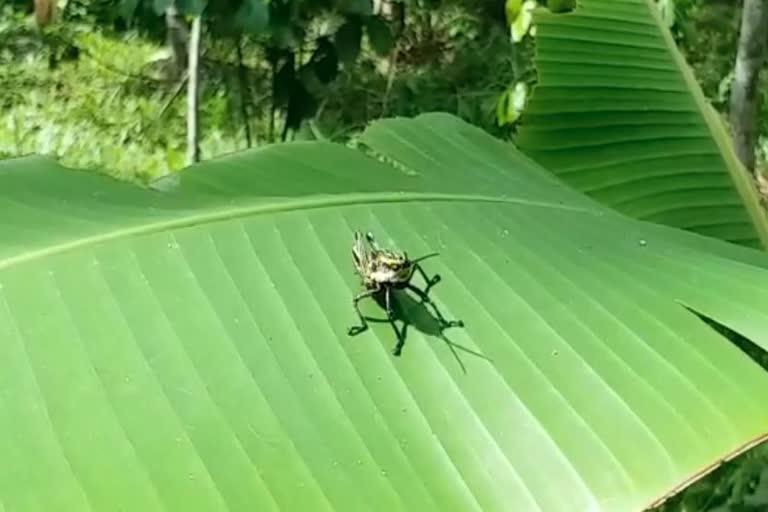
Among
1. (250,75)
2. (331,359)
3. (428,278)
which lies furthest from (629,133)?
(250,75)

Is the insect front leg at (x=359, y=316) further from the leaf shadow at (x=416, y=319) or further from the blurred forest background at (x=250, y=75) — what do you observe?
the blurred forest background at (x=250, y=75)

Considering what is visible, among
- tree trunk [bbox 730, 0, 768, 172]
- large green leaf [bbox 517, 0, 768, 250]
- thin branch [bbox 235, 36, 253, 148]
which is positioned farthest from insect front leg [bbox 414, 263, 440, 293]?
thin branch [bbox 235, 36, 253, 148]

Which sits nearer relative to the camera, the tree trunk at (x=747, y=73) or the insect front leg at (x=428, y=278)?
the insect front leg at (x=428, y=278)

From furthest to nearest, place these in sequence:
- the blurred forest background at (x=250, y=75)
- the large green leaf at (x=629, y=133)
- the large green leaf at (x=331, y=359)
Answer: the blurred forest background at (x=250, y=75), the large green leaf at (x=629, y=133), the large green leaf at (x=331, y=359)

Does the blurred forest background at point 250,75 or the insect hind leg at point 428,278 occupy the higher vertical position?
the insect hind leg at point 428,278

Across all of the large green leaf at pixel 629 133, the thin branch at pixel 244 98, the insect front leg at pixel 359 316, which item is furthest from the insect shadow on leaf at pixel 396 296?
the thin branch at pixel 244 98

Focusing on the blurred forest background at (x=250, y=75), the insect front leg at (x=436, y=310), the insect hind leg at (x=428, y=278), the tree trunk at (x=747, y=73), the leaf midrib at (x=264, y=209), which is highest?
the leaf midrib at (x=264, y=209)

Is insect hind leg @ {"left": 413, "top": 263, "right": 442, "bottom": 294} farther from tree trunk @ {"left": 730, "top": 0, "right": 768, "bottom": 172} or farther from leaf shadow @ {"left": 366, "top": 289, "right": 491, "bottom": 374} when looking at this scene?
tree trunk @ {"left": 730, "top": 0, "right": 768, "bottom": 172}

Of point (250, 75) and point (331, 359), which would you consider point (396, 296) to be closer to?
point (331, 359)
